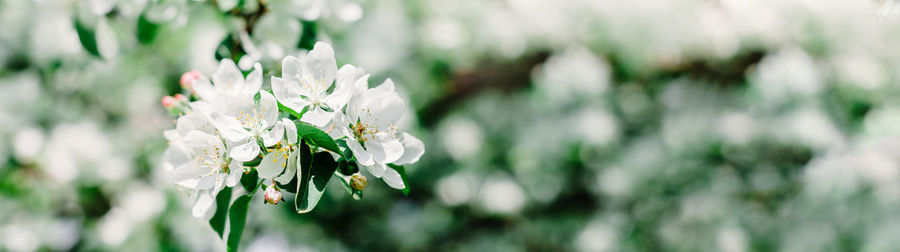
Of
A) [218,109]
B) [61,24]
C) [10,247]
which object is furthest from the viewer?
[10,247]

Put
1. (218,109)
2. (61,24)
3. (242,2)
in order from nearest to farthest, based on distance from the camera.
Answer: (218,109), (242,2), (61,24)

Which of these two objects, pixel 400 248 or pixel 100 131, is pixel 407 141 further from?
pixel 100 131

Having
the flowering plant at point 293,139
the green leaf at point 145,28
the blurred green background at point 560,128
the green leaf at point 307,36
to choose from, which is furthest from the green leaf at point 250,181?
the blurred green background at point 560,128

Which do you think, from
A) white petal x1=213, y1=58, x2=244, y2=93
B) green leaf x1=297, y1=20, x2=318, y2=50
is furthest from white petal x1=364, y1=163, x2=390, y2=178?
green leaf x1=297, y1=20, x2=318, y2=50

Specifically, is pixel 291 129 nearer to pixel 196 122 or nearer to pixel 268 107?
pixel 268 107

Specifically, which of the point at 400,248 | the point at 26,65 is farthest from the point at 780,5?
the point at 26,65

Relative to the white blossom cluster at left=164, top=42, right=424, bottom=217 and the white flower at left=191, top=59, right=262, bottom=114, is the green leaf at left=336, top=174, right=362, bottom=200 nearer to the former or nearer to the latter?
the white blossom cluster at left=164, top=42, right=424, bottom=217

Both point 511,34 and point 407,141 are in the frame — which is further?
point 511,34
